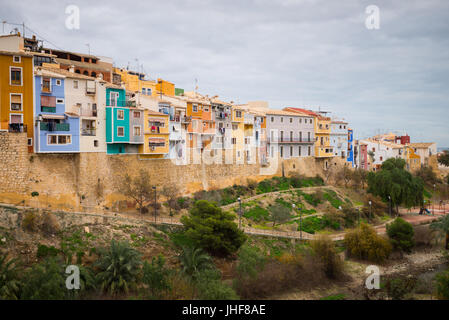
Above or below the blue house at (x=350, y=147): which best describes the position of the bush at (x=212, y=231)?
below

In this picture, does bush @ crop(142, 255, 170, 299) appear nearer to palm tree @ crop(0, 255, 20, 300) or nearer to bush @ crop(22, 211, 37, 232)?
palm tree @ crop(0, 255, 20, 300)

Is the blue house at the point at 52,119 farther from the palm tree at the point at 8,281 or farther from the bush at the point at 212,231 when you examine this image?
the bush at the point at 212,231

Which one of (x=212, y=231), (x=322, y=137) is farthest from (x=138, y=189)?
(x=322, y=137)

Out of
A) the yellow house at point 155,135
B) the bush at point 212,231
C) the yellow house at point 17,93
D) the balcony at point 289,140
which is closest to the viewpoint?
the bush at point 212,231

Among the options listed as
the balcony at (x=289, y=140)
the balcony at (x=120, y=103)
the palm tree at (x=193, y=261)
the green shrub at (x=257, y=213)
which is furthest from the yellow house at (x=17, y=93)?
the balcony at (x=289, y=140)

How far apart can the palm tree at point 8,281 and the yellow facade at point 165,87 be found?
30618mm

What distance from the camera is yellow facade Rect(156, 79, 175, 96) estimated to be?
1892 inches

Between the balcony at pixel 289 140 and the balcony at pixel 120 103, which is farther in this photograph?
the balcony at pixel 289 140

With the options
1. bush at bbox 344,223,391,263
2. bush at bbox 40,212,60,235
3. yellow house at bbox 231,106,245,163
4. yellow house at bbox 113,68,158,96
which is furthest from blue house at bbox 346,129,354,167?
bush at bbox 40,212,60,235

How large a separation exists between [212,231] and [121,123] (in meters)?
12.9

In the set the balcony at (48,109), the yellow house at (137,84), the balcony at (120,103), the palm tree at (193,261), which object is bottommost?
the palm tree at (193,261)

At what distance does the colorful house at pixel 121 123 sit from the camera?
1309 inches

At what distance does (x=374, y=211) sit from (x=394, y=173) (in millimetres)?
6599
